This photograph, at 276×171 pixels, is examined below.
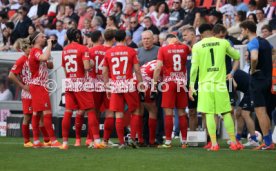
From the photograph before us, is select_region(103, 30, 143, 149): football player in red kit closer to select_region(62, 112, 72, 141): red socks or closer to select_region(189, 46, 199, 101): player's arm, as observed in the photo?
select_region(62, 112, 72, 141): red socks

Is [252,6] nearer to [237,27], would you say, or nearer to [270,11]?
[270,11]

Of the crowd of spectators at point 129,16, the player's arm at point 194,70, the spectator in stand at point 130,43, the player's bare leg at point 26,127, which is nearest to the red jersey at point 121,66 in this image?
the player's arm at point 194,70

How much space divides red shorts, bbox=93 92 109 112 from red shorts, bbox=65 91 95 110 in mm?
603

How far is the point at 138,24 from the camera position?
25.7 m

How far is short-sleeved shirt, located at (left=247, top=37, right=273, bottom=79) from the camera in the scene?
16641 millimetres

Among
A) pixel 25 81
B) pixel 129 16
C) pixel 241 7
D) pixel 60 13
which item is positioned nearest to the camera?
pixel 25 81

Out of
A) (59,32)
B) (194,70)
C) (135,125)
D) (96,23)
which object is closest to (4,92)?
(96,23)

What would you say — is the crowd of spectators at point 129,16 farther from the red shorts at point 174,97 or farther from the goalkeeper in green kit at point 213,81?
the goalkeeper in green kit at point 213,81

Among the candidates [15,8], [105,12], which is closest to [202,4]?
[105,12]

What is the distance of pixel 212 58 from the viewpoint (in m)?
16.5

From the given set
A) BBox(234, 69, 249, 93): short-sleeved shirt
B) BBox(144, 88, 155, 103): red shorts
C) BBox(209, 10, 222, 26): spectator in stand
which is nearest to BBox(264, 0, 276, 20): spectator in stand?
BBox(209, 10, 222, 26): spectator in stand

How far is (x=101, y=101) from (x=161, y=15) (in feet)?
27.7

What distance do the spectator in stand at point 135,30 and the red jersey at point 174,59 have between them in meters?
7.65

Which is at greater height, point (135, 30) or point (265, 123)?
point (135, 30)
